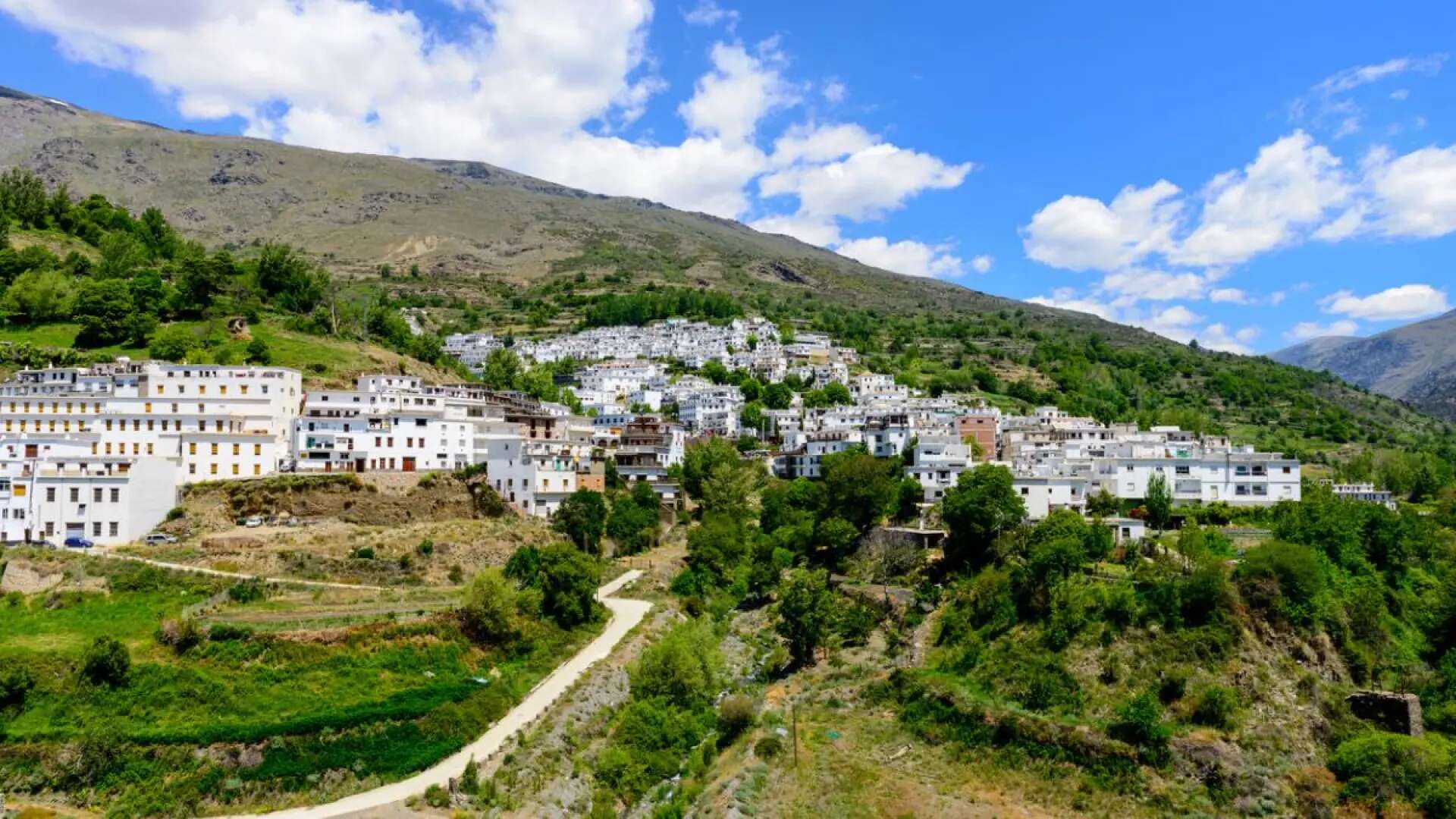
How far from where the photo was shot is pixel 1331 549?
39.1 meters

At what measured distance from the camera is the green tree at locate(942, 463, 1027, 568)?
141 ft

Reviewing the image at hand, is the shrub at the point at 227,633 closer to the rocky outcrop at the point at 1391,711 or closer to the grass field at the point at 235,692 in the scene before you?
the grass field at the point at 235,692

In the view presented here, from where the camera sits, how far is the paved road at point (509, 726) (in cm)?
2614

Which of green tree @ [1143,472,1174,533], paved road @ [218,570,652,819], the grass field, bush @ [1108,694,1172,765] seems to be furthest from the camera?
green tree @ [1143,472,1174,533]

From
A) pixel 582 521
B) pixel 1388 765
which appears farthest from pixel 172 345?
pixel 1388 765

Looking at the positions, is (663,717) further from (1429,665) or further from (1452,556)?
(1452,556)

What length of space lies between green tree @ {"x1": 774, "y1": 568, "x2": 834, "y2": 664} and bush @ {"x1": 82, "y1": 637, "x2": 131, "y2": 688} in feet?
75.4

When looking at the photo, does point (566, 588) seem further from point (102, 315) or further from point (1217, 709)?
point (102, 315)

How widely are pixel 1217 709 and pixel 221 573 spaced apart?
35.5 m

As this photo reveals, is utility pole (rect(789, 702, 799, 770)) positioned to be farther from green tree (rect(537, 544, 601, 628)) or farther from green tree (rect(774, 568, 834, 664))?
green tree (rect(537, 544, 601, 628))

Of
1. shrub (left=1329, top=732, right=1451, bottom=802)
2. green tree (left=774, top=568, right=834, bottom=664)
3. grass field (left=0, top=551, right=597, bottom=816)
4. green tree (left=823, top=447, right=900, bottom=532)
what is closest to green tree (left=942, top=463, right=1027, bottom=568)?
green tree (left=823, top=447, right=900, bottom=532)

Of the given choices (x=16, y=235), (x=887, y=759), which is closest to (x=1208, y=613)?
(x=887, y=759)

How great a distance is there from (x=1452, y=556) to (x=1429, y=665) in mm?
8595

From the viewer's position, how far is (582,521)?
49.1m
